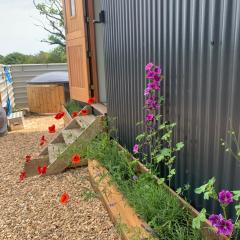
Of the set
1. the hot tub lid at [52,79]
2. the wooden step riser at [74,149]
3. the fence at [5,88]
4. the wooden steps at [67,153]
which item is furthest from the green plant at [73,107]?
the hot tub lid at [52,79]

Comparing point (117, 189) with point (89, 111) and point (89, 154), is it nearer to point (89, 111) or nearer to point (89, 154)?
point (89, 154)

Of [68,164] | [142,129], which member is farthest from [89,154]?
[142,129]

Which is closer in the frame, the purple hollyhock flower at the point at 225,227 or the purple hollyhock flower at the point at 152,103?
the purple hollyhock flower at the point at 225,227

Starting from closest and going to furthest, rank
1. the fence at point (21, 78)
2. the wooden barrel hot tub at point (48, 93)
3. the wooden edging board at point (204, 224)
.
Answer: the wooden edging board at point (204, 224), the wooden barrel hot tub at point (48, 93), the fence at point (21, 78)

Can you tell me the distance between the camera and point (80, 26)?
182 inches

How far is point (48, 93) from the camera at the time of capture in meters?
8.57

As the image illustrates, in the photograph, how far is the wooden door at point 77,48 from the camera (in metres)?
4.56

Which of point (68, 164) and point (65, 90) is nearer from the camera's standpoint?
point (68, 164)

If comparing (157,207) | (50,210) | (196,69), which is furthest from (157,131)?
(50,210)

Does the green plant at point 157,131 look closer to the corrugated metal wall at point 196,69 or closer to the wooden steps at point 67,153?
the corrugated metal wall at point 196,69

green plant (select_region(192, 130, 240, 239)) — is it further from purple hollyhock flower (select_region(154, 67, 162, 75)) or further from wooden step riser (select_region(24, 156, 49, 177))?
wooden step riser (select_region(24, 156, 49, 177))

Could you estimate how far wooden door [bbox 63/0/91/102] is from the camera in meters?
4.56

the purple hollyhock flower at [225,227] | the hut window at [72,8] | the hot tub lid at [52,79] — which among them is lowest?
the purple hollyhock flower at [225,227]

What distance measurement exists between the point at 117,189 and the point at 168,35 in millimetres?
1341
